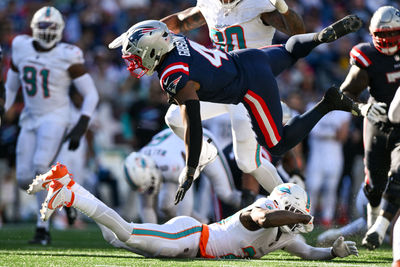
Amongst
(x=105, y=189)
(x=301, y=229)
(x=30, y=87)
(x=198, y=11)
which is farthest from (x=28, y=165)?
(x=105, y=189)

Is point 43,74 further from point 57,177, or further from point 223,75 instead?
point 223,75

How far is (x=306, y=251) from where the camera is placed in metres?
5.68

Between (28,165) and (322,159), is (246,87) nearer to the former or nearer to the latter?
(28,165)

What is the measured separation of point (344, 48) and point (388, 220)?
735 cm

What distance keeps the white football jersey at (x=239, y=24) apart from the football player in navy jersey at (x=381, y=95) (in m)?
0.83

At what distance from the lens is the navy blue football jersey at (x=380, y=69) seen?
260 inches

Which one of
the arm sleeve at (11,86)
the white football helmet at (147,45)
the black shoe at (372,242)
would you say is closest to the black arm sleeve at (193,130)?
the white football helmet at (147,45)

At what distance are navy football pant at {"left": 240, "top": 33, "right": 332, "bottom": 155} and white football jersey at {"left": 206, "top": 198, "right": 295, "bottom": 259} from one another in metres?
0.57

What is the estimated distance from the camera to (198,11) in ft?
22.4

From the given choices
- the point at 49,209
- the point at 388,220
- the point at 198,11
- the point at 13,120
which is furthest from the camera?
the point at 13,120

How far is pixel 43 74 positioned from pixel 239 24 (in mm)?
2268

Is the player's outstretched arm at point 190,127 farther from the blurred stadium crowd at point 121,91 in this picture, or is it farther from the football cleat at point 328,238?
the blurred stadium crowd at point 121,91

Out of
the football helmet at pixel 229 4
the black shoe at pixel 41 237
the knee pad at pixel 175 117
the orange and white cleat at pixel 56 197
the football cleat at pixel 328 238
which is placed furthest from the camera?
the black shoe at pixel 41 237

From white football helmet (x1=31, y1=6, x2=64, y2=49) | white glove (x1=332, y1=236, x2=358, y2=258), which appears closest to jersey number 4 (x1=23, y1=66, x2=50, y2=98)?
white football helmet (x1=31, y1=6, x2=64, y2=49)
